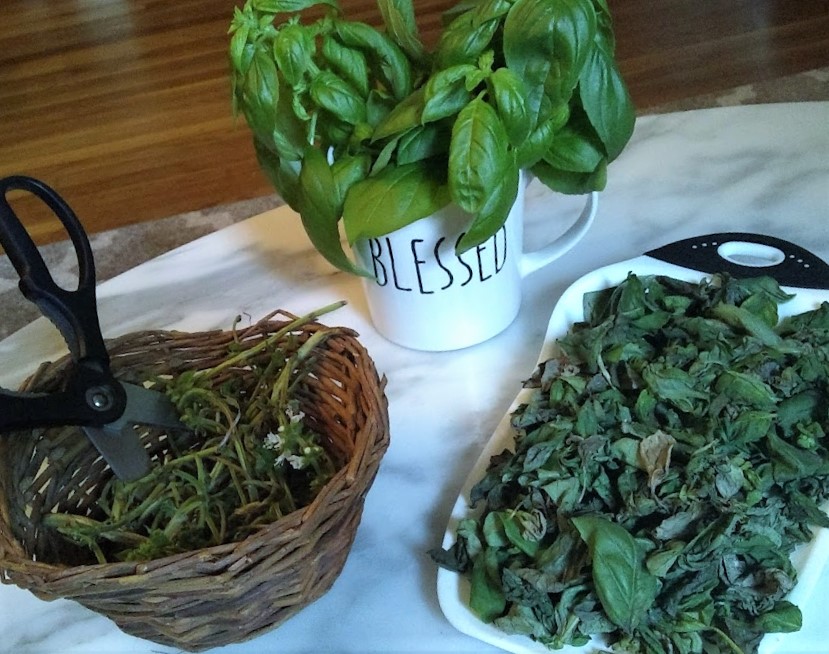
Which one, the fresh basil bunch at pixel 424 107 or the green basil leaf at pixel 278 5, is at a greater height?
the green basil leaf at pixel 278 5

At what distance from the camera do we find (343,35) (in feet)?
1.84

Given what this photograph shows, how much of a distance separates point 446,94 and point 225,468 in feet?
0.88

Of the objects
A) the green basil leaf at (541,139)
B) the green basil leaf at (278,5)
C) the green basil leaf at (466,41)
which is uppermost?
the green basil leaf at (278,5)

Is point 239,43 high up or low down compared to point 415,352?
up

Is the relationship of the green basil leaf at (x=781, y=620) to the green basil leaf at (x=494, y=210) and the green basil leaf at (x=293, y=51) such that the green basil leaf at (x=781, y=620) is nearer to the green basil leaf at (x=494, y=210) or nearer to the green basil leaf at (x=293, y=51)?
the green basil leaf at (x=494, y=210)

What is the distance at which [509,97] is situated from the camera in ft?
1.65

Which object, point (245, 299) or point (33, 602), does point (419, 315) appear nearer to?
point (245, 299)

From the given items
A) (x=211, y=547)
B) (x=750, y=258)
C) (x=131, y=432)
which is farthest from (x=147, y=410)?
(x=750, y=258)

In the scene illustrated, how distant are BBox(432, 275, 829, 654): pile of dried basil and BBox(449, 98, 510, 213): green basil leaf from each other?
4.9 inches

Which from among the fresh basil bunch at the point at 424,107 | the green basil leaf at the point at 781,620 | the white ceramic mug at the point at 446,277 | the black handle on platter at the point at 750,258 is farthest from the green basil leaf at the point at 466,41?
the green basil leaf at the point at 781,620

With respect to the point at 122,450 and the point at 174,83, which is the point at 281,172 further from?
the point at 174,83

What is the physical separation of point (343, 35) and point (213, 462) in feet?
0.95

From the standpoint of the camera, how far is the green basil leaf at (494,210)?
0.53 m

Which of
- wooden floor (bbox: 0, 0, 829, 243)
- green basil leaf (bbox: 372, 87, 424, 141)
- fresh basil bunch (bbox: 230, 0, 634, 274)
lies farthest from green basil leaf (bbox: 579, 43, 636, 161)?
wooden floor (bbox: 0, 0, 829, 243)
